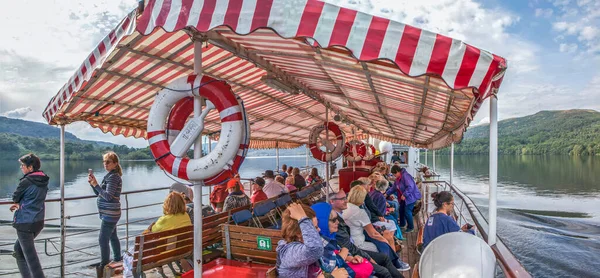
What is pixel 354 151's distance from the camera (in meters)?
10.0

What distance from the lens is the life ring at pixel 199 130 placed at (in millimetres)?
2455

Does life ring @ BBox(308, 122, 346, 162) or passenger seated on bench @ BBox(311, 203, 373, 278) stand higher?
life ring @ BBox(308, 122, 346, 162)

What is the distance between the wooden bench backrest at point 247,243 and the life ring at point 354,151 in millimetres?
6358

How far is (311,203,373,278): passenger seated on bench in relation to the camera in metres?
2.82

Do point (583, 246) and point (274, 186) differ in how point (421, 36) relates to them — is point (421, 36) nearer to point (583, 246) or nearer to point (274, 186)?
point (274, 186)

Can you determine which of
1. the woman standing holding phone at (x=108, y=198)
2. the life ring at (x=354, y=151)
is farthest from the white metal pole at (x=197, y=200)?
the life ring at (x=354, y=151)

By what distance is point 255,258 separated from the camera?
3359mm

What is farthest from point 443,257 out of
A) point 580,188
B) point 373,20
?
point 580,188

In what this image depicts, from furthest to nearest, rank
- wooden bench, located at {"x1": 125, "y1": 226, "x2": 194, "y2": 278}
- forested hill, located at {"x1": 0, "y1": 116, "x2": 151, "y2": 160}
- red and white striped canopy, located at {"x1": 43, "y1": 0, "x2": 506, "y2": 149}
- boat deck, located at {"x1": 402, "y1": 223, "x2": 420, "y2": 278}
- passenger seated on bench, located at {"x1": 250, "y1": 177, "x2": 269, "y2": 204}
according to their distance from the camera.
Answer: forested hill, located at {"x1": 0, "y1": 116, "x2": 151, "y2": 160} < passenger seated on bench, located at {"x1": 250, "y1": 177, "x2": 269, "y2": 204} < boat deck, located at {"x1": 402, "y1": 223, "x2": 420, "y2": 278} < wooden bench, located at {"x1": 125, "y1": 226, "x2": 194, "y2": 278} < red and white striped canopy, located at {"x1": 43, "y1": 0, "x2": 506, "y2": 149}

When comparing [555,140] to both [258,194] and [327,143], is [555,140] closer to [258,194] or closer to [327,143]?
[327,143]

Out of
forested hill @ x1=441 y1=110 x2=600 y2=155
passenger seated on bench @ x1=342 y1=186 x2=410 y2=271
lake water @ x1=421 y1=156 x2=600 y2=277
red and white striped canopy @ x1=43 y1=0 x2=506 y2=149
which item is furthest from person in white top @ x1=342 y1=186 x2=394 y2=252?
forested hill @ x1=441 y1=110 x2=600 y2=155

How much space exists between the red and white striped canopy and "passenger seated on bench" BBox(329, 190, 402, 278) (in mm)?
1184

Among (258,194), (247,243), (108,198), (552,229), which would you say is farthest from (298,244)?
(552,229)

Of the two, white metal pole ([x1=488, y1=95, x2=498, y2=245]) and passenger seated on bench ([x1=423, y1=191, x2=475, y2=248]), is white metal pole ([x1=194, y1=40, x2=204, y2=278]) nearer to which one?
passenger seated on bench ([x1=423, y1=191, x2=475, y2=248])
